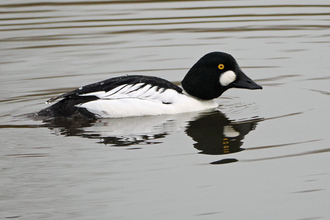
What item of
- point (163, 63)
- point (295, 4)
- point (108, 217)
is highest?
point (295, 4)

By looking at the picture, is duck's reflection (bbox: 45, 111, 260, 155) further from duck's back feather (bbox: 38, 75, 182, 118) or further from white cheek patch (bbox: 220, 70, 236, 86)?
white cheek patch (bbox: 220, 70, 236, 86)

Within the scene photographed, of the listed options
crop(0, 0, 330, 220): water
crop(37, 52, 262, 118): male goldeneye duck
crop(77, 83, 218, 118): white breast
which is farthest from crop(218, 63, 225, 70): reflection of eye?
crop(77, 83, 218, 118): white breast

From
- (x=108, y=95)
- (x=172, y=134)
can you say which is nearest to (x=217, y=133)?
(x=172, y=134)

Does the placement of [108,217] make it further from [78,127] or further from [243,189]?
[78,127]

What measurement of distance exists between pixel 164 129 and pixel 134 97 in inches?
34.5

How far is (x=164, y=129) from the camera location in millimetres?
7418

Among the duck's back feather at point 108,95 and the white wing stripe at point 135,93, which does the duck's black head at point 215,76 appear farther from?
the white wing stripe at point 135,93

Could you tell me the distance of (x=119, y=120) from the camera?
26.3ft

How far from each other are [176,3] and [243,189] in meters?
13.5

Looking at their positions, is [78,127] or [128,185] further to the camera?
[78,127]

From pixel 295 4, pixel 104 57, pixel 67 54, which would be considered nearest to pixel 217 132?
pixel 104 57

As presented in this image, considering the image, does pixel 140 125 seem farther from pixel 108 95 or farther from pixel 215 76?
pixel 215 76

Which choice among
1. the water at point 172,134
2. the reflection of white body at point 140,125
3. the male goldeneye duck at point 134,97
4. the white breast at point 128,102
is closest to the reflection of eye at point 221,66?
the male goldeneye duck at point 134,97

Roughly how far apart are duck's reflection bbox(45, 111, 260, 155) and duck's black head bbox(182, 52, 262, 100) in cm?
37
